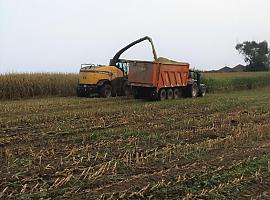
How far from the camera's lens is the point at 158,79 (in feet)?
66.4

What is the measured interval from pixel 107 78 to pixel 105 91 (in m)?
0.68

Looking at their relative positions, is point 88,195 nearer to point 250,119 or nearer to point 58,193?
point 58,193

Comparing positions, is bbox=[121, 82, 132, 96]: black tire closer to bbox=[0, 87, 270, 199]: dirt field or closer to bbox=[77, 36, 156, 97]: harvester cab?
bbox=[77, 36, 156, 97]: harvester cab

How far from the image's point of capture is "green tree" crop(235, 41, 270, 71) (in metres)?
63.3

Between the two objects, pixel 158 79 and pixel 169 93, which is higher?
pixel 158 79

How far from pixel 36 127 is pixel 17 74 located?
551 inches

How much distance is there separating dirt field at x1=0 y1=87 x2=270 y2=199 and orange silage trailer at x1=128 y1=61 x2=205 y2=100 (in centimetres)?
610

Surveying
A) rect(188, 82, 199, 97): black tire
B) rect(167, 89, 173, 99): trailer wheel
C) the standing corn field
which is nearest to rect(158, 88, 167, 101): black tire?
rect(167, 89, 173, 99): trailer wheel

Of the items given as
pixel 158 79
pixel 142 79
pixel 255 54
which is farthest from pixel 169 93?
pixel 255 54

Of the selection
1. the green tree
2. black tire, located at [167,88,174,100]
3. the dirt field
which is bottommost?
the dirt field

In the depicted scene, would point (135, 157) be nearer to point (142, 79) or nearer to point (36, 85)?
point (142, 79)

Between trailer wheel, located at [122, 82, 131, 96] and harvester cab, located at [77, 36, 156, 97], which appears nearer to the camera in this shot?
harvester cab, located at [77, 36, 156, 97]

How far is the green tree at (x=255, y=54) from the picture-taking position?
63.3 metres

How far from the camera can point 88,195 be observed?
18.1ft
